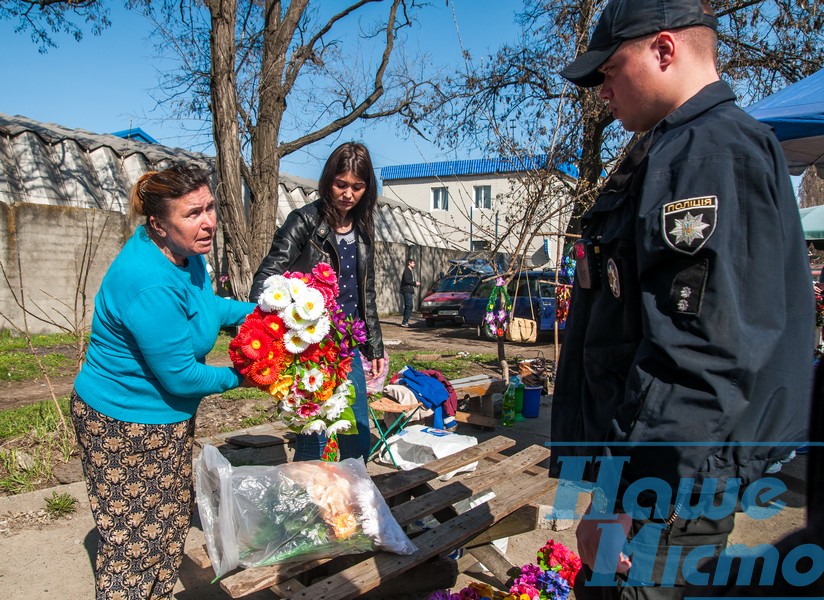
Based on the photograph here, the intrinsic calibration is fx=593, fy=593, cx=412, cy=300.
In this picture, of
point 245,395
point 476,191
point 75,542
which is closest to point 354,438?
point 75,542

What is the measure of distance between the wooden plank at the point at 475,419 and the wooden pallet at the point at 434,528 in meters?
1.87

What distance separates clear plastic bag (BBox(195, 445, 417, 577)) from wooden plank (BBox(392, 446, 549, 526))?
0.32 m

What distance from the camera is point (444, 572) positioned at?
9.27ft

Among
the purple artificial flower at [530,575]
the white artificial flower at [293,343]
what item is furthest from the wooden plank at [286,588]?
the purple artificial flower at [530,575]

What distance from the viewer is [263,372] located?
2.45 metres

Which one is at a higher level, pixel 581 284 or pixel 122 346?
pixel 581 284

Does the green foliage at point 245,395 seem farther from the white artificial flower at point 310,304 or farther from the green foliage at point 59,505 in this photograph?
the white artificial flower at point 310,304

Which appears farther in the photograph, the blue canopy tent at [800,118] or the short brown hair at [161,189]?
the blue canopy tent at [800,118]

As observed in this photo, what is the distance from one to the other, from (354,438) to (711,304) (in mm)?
2307

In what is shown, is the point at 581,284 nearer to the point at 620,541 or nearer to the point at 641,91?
the point at 641,91

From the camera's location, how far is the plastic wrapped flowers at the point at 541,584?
8.58 ft

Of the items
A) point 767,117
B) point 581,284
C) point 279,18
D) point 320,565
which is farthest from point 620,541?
point 279,18

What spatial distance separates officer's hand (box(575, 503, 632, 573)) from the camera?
1.36m

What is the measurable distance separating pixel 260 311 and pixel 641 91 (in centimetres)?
170
